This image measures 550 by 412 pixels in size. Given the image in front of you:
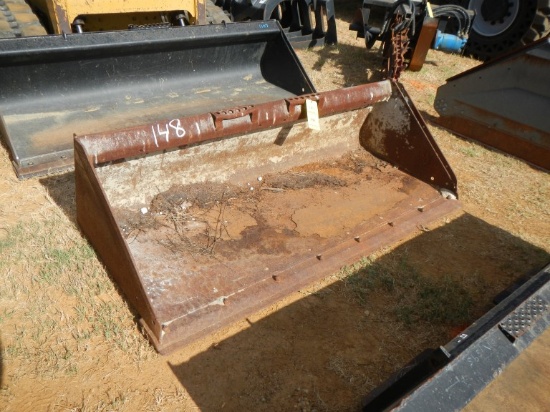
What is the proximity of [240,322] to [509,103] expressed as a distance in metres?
4.06

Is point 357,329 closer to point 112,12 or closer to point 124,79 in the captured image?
point 124,79

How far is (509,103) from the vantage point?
4.74 meters

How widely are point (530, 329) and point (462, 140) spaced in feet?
13.0

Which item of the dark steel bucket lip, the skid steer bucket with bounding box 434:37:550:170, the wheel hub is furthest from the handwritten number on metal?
the wheel hub

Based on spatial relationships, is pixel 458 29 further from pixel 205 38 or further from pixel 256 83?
pixel 205 38

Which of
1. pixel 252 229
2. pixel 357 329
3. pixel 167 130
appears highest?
pixel 167 130

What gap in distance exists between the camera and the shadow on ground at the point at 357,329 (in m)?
2.10

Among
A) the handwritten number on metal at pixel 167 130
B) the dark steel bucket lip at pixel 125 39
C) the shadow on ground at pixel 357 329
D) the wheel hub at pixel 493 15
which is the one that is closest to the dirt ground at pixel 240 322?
the shadow on ground at pixel 357 329

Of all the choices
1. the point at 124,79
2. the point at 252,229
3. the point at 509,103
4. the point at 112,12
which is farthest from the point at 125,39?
the point at 509,103

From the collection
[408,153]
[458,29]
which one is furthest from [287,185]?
[458,29]

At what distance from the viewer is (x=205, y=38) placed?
431cm

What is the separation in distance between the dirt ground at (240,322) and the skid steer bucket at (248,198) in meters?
0.13

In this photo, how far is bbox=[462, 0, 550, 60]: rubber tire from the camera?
713 cm

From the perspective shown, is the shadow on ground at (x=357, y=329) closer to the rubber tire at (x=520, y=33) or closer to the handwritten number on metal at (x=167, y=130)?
the handwritten number on metal at (x=167, y=130)
